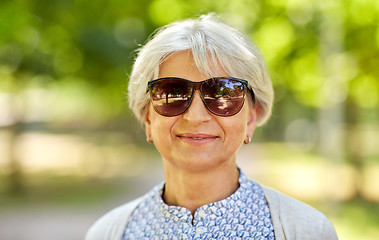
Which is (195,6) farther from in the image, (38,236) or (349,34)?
(38,236)

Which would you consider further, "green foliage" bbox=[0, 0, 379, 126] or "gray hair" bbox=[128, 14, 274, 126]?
"green foliage" bbox=[0, 0, 379, 126]

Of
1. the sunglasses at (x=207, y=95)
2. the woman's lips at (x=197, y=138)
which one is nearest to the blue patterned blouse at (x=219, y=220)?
the woman's lips at (x=197, y=138)

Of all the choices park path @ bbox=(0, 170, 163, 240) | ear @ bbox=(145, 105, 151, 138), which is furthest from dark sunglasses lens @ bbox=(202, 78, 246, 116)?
park path @ bbox=(0, 170, 163, 240)

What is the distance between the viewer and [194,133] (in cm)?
173

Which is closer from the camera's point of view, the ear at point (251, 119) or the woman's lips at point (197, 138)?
the woman's lips at point (197, 138)

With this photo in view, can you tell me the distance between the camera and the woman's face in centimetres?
174

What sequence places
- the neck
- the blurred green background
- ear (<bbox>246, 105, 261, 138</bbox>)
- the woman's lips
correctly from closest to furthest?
1. the woman's lips
2. the neck
3. ear (<bbox>246, 105, 261, 138</bbox>)
4. the blurred green background

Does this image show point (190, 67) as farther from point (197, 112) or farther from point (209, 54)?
point (197, 112)

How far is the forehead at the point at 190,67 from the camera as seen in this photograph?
1.76 m

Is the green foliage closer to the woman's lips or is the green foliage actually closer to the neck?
the neck

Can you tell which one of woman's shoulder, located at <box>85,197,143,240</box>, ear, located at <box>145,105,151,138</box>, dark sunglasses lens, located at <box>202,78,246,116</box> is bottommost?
woman's shoulder, located at <box>85,197,143,240</box>

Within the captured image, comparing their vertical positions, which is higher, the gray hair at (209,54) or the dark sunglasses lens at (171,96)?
the gray hair at (209,54)

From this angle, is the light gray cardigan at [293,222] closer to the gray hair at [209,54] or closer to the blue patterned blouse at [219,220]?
the blue patterned blouse at [219,220]

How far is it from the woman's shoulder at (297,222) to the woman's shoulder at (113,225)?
28.2 inches
